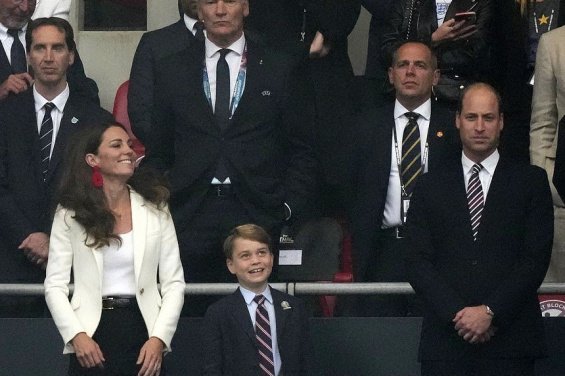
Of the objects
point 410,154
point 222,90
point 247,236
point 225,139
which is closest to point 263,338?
point 247,236

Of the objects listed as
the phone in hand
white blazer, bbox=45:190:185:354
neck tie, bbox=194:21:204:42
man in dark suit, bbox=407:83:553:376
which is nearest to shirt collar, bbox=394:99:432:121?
the phone in hand

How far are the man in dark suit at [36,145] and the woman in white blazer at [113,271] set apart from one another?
785 millimetres

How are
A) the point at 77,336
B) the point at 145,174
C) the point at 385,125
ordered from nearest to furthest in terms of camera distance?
1. the point at 77,336
2. the point at 145,174
3. the point at 385,125

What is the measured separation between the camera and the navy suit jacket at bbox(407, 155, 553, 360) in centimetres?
839

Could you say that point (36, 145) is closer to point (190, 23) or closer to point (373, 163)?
point (190, 23)

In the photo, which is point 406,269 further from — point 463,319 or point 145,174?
point 145,174

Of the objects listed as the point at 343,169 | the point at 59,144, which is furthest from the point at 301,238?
the point at 59,144

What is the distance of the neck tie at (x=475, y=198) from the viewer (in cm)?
863

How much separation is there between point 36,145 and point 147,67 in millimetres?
1111

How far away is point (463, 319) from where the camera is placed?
326 inches

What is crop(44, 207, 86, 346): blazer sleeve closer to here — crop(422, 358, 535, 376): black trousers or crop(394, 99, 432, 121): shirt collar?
crop(422, 358, 535, 376): black trousers

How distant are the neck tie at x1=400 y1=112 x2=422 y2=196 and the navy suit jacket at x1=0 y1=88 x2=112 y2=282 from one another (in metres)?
1.79

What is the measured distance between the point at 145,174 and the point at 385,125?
1.60 meters

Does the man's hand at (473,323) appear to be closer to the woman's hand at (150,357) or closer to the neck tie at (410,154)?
the neck tie at (410,154)
